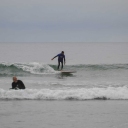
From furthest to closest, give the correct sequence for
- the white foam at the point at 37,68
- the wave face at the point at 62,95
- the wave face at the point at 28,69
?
the white foam at the point at 37,68, the wave face at the point at 28,69, the wave face at the point at 62,95

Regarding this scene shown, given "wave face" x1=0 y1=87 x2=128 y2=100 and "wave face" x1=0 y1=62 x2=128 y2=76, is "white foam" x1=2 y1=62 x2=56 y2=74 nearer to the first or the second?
"wave face" x1=0 y1=62 x2=128 y2=76

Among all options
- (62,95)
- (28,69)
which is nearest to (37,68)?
(28,69)

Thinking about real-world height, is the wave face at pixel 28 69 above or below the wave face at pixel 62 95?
above

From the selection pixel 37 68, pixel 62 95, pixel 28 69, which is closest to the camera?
pixel 62 95

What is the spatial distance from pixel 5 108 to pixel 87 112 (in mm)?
2988

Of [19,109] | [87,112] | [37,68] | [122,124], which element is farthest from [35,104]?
[37,68]

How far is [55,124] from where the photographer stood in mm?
12289

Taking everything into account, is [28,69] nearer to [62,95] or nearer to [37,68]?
[37,68]

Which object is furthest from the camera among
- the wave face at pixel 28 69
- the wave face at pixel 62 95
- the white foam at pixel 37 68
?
the white foam at pixel 37 68

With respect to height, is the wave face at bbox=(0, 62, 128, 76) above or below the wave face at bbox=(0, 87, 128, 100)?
above

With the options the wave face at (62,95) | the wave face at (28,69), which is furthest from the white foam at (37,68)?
the wave face at (62,95)

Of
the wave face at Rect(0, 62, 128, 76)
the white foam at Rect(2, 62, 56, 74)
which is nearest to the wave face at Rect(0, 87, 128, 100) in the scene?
the wave face at Rect(0, 62, 128, 76)

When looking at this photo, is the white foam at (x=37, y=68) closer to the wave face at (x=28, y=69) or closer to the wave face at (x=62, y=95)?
the wave face at (x=28, y=69)

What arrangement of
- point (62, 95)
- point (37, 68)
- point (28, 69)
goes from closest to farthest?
point (62, 95)
point (28, 69)
point (37, 68)
